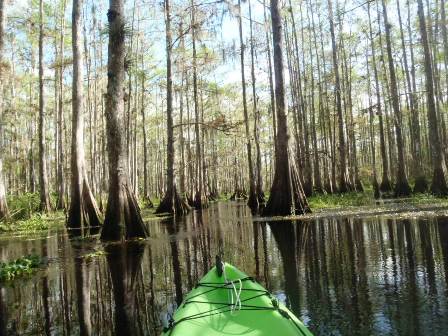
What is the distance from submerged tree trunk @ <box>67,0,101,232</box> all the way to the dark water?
3.81m

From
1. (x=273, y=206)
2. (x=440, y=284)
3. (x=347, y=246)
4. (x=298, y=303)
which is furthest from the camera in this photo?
(x=273, y=206)

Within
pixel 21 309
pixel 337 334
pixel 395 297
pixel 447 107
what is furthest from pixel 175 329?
pixel 447 107

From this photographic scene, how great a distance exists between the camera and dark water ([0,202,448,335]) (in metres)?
3.54

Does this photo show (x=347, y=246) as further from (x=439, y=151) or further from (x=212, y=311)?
(x=439, y=151)

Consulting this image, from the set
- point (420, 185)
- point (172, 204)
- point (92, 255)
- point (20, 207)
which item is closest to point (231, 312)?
point (92, 255)

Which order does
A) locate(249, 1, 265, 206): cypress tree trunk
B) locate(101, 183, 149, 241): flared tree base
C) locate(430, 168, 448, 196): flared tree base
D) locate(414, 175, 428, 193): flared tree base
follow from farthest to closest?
locate(249, 1, 265, 206): cypress tree trunk → locate(414, 175, 428, 193): flared tree base → locate(430, 168, 448, 196): flared tree base → locate(101, 183, 149, 241): flared tree base

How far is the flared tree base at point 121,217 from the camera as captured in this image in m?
8.90

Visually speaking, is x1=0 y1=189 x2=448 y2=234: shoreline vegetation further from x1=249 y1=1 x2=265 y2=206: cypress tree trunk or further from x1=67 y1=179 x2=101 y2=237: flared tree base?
x1=249 y1=1 x2=265 y2=206: cypress tree trunk

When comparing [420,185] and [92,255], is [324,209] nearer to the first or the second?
[420,185]

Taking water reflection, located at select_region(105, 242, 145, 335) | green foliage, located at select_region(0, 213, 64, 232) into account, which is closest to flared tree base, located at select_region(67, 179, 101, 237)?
green foliage, located at select_region(0, 213, 64, 232)

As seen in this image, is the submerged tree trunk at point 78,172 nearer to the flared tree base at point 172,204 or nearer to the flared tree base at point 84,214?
the flared tree base at point 84,214

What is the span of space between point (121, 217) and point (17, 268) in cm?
304

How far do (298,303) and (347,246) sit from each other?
3.16 meters

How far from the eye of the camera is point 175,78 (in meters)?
27.9
